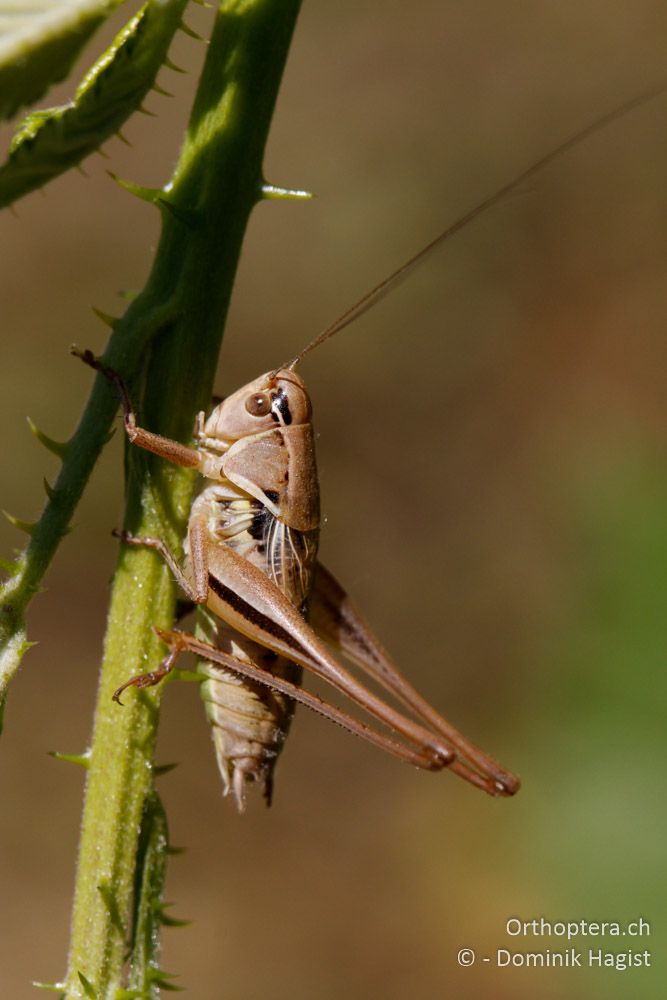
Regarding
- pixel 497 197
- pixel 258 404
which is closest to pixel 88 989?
pixel 258 404

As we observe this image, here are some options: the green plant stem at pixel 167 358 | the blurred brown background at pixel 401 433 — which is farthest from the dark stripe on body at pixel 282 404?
the blurred brown background at pixel 401 433

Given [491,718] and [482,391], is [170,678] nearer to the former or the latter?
[491,718]

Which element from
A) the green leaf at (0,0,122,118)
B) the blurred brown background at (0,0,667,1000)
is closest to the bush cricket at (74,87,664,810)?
the green leaf at (0,0,122,118)

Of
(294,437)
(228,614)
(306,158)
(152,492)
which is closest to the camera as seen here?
(152,492)

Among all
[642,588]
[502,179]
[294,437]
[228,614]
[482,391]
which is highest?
[502,179]

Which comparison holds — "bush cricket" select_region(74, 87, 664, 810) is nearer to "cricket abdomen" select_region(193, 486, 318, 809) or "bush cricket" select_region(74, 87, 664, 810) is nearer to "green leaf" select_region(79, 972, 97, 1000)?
"cricket abdomen" select_region(193, 486, 318, 809)

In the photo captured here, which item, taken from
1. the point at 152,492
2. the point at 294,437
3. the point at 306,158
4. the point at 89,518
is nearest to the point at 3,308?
the point at 89,518
